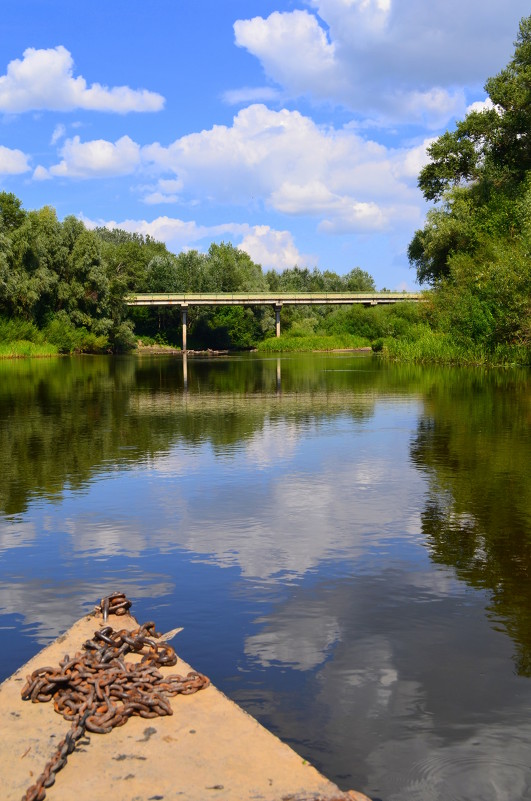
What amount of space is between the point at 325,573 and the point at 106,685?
361 centimetres

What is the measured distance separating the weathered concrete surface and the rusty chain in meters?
0.06

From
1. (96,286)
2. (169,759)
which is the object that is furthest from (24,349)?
(169,759)

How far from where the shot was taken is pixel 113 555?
28.8ft

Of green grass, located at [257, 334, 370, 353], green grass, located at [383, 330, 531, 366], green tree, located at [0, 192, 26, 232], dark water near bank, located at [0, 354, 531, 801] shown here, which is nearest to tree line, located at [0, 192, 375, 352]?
green tree, located at [0, 192, 26, 232]

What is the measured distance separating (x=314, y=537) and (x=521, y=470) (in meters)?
5.53

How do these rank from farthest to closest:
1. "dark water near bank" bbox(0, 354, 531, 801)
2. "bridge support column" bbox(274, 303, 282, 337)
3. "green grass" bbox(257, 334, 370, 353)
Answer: "bridge support column" bbox(274, 303, 282, 337)
"green grass" bbox(257, 334, 370, 353)
"dark water near bank" bbox(0, 354, 531, 801)

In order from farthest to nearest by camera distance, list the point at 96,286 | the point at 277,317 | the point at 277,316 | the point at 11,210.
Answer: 1. the point at 277,317
2. the point at 277,316
3. the point at 11,210
4. the point at 96,286

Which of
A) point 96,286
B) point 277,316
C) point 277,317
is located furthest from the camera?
point 277,317

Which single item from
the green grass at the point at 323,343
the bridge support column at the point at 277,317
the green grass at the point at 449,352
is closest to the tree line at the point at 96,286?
the bridge support column at the point at 277,317

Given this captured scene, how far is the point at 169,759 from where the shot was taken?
13.3 ft

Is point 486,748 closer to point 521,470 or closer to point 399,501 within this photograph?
point 399,501

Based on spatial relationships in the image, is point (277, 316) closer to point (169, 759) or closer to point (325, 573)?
point (325, 573)

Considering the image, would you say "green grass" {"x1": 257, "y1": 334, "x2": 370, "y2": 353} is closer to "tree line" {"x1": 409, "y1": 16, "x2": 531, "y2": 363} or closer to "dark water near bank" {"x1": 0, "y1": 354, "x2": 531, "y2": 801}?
"tree line" {"x1": 409, "y1": 16, "x2": 531, "y2": 363}

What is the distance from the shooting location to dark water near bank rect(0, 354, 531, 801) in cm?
496
